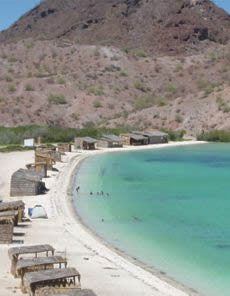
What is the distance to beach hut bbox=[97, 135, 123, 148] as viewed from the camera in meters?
63.0

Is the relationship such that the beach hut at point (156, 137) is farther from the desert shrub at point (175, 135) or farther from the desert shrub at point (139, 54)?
the desert shrub at point (139, 54)

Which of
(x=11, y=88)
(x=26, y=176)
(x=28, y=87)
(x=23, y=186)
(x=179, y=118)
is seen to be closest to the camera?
(x=23, y=186)

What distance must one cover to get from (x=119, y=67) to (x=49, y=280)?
9437 centimetres

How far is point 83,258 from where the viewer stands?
1633 cm

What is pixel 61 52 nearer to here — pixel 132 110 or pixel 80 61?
pixel 80 61

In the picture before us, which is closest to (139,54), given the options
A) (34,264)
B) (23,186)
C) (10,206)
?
(23,186)

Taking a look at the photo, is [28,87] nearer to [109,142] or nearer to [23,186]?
[109,142]

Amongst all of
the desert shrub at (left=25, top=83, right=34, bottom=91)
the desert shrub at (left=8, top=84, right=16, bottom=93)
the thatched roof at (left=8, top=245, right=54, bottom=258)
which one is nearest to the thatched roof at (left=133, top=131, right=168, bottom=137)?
the desert shrub at (left=25, top=83, right=34, bottom=91)

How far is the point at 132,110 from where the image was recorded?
91.3m

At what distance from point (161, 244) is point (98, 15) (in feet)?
376

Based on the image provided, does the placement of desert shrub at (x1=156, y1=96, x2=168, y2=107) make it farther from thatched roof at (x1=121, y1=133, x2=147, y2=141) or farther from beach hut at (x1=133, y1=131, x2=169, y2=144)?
thatched roof at (x1=121, y1=133, x2=147, y2=141)

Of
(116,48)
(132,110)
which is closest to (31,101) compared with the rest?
(132,110)

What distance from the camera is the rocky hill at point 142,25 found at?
120 meters

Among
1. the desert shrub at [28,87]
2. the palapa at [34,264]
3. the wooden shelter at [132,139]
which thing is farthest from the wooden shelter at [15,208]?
the desert shrub at [28,87]
